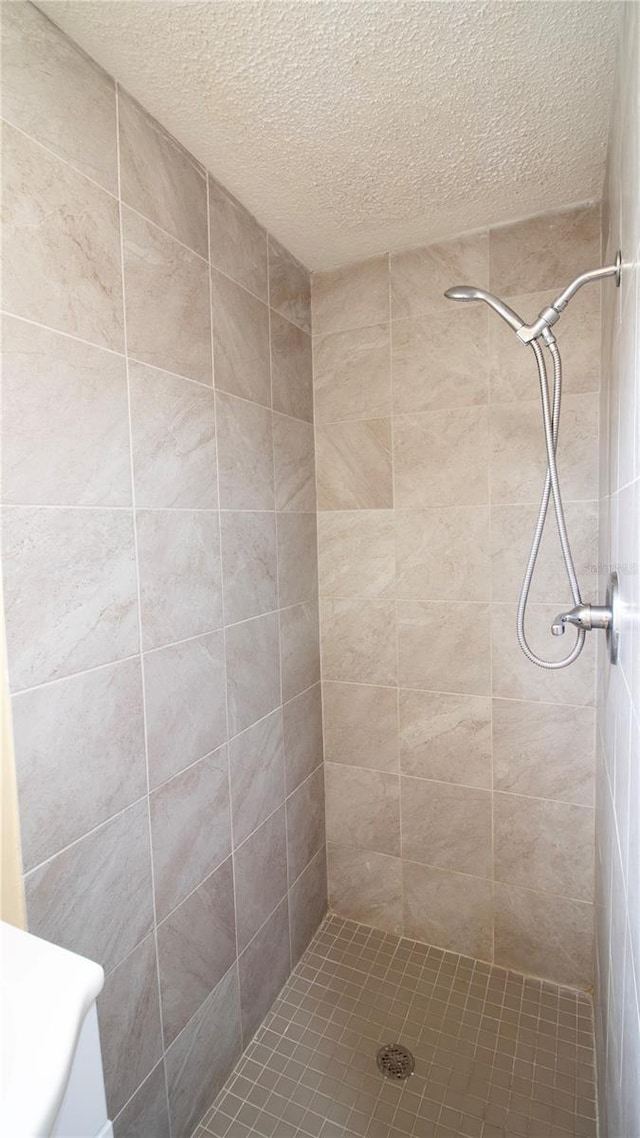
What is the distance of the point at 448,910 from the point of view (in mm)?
1800

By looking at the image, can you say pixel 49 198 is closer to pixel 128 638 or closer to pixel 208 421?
pixel 208 421

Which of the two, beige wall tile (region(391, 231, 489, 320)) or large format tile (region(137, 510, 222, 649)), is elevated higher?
beige wall tile (region(391, 231, 489, 320))

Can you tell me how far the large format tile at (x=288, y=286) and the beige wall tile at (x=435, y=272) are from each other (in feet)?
0.99

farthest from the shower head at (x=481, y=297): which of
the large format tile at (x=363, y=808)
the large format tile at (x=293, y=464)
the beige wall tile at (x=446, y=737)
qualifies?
the large format tile at (x=363, y=808)

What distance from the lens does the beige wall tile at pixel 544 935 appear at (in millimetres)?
1628

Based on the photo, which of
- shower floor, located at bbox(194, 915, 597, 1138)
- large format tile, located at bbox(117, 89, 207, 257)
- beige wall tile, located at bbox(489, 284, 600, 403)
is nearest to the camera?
large format tile, located at bbox(117, 89, 207, 257)

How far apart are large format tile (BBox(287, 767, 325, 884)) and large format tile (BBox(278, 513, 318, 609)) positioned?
0.65 metres

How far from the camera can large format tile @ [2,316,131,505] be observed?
856 mm

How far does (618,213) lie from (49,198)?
1046mm

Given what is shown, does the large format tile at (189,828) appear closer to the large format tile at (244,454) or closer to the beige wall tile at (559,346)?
the large format tile at (244,454)

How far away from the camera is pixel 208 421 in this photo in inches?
51.9

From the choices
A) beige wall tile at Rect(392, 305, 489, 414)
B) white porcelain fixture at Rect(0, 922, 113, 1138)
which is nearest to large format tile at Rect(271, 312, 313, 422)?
beige wall tile at Rect(392, 305, 489, 414)

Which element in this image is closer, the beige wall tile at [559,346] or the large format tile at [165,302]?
the large format tile at [165,302]

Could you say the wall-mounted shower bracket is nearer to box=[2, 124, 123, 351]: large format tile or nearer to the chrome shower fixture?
the chrome shower fixture
